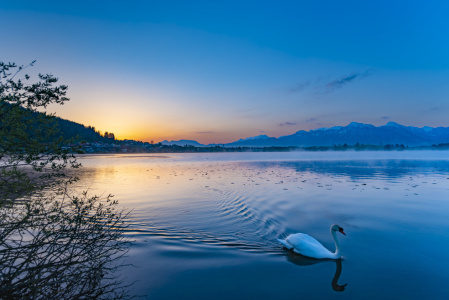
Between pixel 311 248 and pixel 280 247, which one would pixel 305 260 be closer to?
pixel 311 248

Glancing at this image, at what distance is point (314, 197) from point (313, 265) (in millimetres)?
12968

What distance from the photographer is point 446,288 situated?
8.08 m

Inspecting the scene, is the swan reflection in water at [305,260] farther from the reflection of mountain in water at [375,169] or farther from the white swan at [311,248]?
the reflection of mountain in water at [375,169]

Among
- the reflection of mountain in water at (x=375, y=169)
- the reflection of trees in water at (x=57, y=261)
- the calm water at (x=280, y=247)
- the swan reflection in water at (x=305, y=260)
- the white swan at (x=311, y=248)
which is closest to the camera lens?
the reflection of trees in water at (x=57, y=261)

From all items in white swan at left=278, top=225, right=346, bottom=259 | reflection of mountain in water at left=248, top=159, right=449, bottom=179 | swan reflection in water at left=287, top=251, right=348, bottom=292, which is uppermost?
reflection of mountain in water at left=248, top=159, right=449, bottom=179

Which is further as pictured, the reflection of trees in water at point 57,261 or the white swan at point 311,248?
the white swan at point 311,248

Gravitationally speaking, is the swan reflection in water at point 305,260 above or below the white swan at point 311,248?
below

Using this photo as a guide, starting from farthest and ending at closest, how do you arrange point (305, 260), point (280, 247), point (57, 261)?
point (280, 247)
point (305, 260)
point (57, 261)

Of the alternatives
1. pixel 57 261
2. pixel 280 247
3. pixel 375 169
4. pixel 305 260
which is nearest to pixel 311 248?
pixel 305 260

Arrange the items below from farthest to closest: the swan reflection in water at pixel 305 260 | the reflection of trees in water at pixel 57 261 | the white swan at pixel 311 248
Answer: the white swan at pixel 311 248 → the swan reflection in water at pixel 305 260 → the reflection of trees in water at pixel 57 261

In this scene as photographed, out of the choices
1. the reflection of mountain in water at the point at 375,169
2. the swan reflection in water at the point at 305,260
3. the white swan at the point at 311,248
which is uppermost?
the reflection of mountain in water at the point at 375,169

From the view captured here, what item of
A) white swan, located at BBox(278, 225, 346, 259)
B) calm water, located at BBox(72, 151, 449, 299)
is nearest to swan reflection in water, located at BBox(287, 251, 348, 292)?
calm water, located at BBox(72, 151, 449, 299)

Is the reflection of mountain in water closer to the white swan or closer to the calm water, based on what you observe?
the calm water

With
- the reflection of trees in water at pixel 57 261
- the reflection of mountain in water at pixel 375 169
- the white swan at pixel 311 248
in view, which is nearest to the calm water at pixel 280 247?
the white swan at pixel 311 248
